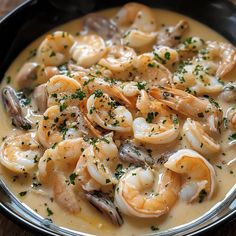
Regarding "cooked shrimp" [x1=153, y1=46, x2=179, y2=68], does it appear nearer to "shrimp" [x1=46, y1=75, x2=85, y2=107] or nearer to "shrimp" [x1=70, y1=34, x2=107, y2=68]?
"shrimp" [x1=70, y1=34, x2=107, y2=68]

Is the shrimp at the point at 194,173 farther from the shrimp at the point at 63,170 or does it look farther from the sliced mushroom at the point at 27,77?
the sliced mushroom at the point at 27,77

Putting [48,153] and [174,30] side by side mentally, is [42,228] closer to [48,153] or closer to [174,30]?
[48,153]

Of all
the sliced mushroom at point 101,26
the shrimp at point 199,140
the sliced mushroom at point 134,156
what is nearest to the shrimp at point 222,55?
the shrimp at point 199,140

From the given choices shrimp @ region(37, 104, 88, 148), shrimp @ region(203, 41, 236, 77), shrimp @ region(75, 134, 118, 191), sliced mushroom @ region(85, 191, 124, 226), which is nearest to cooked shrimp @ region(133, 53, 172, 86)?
shrimp @ region(203, 41, 236, 77)

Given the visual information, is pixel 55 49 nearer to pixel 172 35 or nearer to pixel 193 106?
pixel 172 35

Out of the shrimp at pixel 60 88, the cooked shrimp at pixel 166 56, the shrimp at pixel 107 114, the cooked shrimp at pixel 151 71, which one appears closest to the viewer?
the shrimp at pixel 107 114

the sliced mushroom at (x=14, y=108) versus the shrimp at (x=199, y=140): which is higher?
the shrimp at (x=199, y=140)
